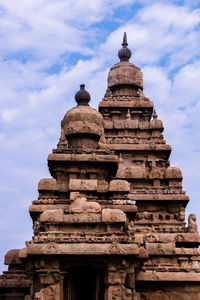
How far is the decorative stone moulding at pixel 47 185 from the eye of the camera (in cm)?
2589

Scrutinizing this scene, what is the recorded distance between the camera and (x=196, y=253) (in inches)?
1162

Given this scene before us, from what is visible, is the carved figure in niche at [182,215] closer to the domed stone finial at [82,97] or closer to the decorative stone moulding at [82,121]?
the decorative stone moulding at [82,121]

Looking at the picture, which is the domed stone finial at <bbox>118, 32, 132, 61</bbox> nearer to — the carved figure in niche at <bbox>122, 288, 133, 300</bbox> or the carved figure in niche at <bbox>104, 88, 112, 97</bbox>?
the carved figure in niche at <bbox>104, 88, 112, 97</bbox>

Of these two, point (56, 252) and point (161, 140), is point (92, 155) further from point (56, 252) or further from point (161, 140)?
point (161, 140)

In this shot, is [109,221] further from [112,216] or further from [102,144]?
[102,144]

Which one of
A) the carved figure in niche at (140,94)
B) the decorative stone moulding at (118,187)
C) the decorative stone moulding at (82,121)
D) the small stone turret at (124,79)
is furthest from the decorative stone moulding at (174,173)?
the decorative stone moulding at (118,187)

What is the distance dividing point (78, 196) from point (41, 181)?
9.53ft

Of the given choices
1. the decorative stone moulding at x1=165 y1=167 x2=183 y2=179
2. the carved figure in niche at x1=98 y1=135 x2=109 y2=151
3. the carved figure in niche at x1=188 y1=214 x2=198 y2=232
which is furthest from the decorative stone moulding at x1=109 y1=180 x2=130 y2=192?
the decorative stone moulding at x1=165 y1=167 x2=183 y2=179

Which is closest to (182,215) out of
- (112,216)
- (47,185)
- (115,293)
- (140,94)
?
(47,185)

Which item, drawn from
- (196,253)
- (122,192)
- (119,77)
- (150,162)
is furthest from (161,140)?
(122,192)

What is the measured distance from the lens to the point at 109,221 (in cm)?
2169

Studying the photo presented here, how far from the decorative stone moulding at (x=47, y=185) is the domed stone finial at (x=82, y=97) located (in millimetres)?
5244

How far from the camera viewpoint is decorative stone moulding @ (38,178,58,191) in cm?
2589

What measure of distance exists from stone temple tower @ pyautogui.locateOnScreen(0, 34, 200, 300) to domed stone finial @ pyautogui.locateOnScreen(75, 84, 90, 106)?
0.06 metres
